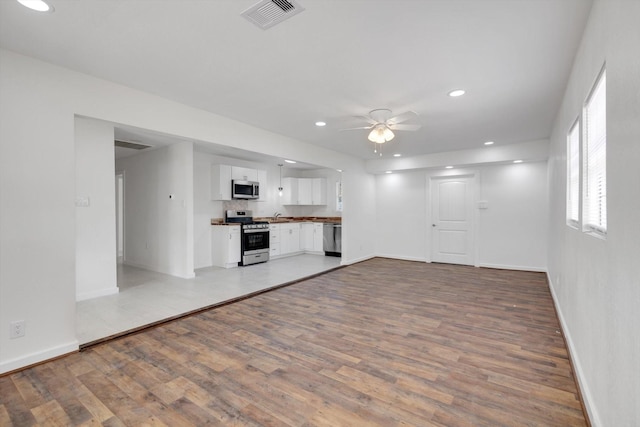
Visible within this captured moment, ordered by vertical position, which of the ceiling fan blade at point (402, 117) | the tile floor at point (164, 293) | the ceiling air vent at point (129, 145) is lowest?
the tile floor at point (164, 293)

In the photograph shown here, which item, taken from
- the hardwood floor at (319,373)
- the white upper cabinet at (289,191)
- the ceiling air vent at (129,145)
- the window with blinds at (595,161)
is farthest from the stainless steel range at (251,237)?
the window with blinds at (595,161)

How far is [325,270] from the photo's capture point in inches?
240

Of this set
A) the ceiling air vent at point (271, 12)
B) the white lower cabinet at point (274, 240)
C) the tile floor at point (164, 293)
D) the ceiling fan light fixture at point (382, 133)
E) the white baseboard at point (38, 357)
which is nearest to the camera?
the ceiling air vent at point (271, 12)

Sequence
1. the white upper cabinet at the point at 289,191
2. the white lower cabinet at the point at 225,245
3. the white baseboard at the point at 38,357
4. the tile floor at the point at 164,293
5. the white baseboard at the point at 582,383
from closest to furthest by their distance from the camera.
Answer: the white baseboard at the point at 582,383
the white baseboard at the point at 38,357
the tile floor at the point at 164,293
the white lower cabinet at the point at 225,245
the white upper cabinet at the point at 289,191

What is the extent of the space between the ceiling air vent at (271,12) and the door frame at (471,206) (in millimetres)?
5919

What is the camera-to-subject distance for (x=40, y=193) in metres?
2.50

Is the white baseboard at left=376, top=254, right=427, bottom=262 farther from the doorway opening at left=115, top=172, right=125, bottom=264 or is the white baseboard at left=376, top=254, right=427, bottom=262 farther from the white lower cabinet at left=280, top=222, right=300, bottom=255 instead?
the doorway opening at left=115, top=172, right=125, bottom=264

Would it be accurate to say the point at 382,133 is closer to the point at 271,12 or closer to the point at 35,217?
the point at 271,12

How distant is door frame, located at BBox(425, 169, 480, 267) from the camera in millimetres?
6586

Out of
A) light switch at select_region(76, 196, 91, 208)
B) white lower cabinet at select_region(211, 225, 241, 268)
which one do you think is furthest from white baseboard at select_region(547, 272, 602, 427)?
light switch at select_region(76, 196, 91, 208)

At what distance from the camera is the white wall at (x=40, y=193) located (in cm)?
235

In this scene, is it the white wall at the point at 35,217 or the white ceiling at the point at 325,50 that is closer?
the white ceiling at the point at 325,50

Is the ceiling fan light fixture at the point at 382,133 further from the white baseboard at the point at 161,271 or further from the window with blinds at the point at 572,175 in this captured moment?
the white baseboard at the point at 161,271

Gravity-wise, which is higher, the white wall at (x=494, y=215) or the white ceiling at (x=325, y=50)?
the white ceiling at (x=325, y=50)
